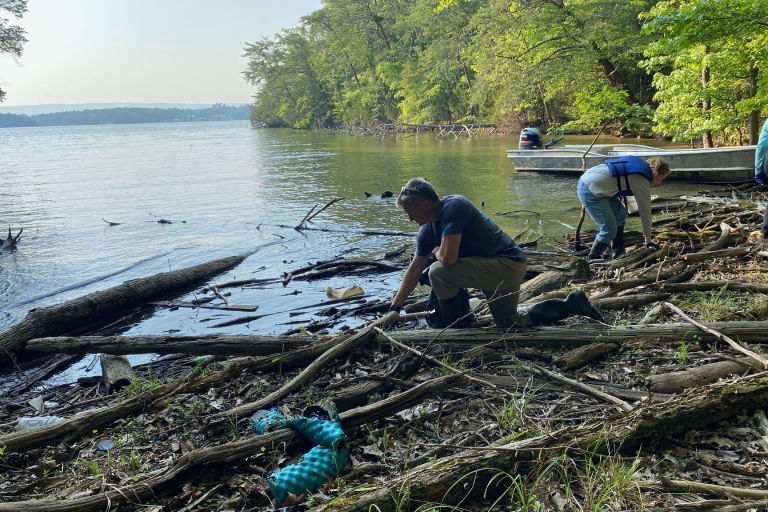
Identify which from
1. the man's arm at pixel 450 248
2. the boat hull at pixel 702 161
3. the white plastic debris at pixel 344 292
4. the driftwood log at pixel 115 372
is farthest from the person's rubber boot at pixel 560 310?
the boat hull at pixel 702 161

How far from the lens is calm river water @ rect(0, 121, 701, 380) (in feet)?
28.1

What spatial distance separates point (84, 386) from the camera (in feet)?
16.0

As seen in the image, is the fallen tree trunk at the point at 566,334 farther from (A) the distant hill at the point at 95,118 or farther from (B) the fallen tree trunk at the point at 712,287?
(A) the distant hill at the point at 95,118

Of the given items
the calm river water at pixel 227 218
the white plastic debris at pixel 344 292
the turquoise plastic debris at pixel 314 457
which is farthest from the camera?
the calm river water at pixel 227 218

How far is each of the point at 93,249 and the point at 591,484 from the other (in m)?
12.7

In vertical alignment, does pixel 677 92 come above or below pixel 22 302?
above

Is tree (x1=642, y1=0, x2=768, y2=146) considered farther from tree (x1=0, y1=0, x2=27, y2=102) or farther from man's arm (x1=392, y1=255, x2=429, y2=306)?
tree (x1=0, y1=0, x2=27, y2=102)

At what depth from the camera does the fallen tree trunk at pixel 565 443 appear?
2371 millimetres

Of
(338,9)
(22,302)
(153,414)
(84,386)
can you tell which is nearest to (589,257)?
(153,414)

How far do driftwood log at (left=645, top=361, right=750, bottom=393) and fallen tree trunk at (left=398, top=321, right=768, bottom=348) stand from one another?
1.85 feet

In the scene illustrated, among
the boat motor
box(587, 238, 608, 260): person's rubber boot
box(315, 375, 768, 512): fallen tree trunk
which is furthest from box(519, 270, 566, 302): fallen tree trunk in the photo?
the boat motor

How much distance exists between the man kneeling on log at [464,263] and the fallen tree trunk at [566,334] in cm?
18

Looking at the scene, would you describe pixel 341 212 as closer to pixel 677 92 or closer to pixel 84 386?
pixel 84 386

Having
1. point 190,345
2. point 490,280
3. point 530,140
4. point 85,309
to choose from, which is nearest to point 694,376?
point 490,280
